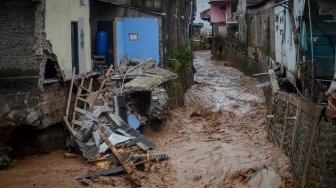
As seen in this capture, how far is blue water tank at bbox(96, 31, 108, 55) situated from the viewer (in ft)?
60.1

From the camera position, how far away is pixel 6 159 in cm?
1195

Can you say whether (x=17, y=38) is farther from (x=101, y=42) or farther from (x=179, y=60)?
(x=179, y=60)

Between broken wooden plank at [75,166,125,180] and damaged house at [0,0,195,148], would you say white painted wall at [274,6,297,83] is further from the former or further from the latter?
broken wooden plank at [75,166,125,180]

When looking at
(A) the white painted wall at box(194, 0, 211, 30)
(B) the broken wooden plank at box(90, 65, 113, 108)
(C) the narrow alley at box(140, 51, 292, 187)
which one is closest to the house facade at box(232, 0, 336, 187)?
(C) the narrow alley at box(140, 51, 292, 187)

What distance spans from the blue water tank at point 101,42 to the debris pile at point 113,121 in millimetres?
1606

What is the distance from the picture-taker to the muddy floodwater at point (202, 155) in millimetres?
11312

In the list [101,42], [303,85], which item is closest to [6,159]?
[101,42]

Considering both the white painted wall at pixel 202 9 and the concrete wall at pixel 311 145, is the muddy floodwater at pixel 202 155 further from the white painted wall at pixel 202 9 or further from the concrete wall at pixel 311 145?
the white painted wall at pixel 202 9

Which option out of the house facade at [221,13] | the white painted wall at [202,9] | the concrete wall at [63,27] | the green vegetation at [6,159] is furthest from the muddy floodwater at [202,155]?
the white painted wall at [202,9]

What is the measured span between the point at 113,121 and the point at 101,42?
17.8 ft

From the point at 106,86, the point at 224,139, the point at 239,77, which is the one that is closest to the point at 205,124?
the point at 224,139

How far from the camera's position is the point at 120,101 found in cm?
1471

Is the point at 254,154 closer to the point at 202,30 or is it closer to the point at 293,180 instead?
the point at 293,180

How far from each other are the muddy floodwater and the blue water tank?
152 inches
